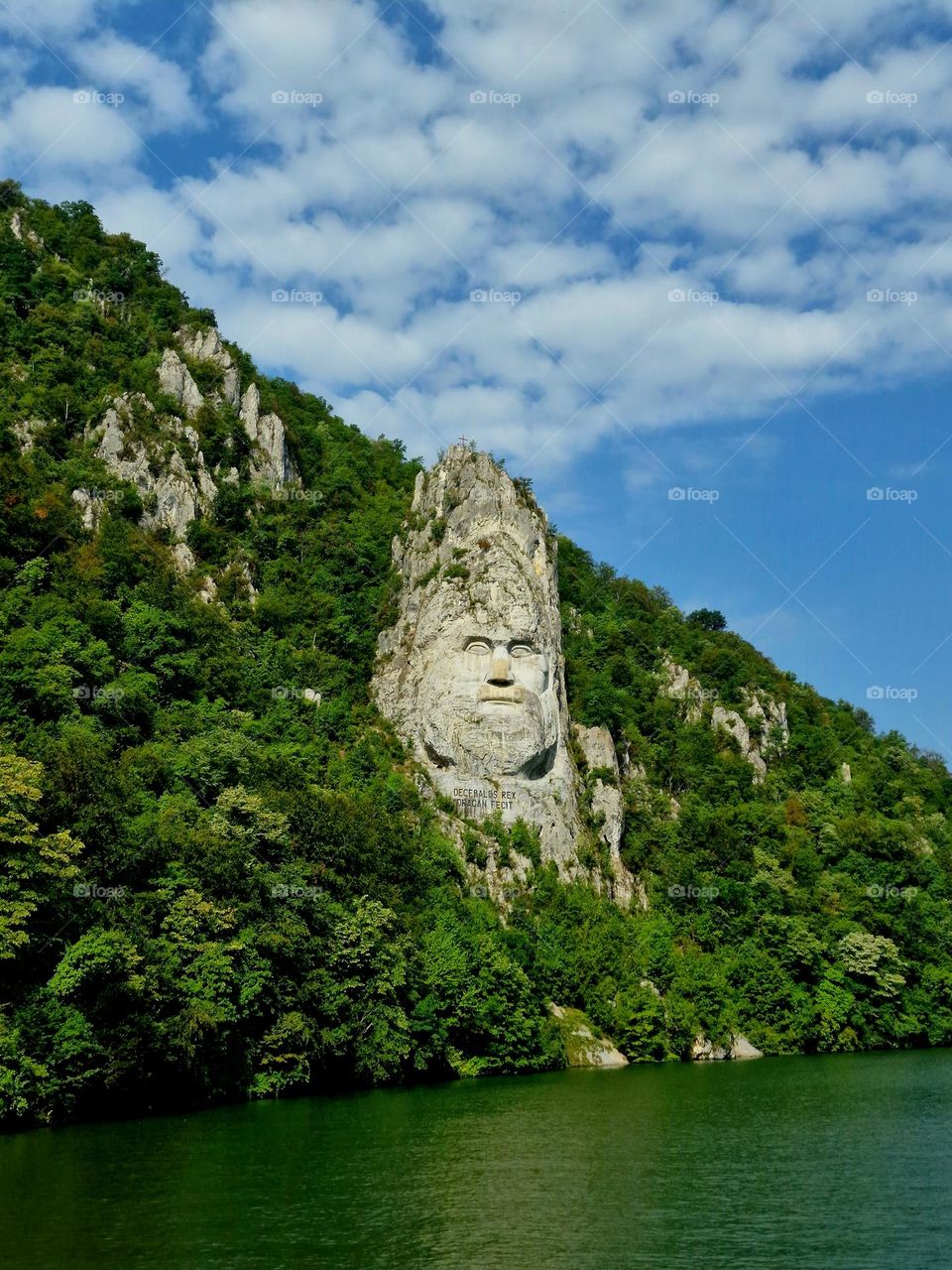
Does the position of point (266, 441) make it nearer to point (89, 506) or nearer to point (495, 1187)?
point (89, 506)

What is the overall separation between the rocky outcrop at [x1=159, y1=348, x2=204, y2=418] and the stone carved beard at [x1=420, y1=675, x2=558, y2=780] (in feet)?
102

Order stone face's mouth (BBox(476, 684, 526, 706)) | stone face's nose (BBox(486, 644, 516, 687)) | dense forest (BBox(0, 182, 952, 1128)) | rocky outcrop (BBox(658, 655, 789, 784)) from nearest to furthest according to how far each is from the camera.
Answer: dense forest (BBox(0, 182, 952, 1128)), stone face's mouth (BBox(476, 684, 526, 706)), stone face's nose (BBox(486, 644, 516, 687)), rocky outcrop (BBox(658, 655, 789, 784))

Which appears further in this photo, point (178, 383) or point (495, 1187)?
point (178, 383)

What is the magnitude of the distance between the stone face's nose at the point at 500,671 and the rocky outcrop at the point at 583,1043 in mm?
23424

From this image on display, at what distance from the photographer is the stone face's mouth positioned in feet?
253

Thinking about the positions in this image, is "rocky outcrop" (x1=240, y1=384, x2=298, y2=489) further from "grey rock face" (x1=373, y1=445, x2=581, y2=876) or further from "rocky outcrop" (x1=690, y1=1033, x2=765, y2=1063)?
"rocky outcrop" (x1=690, y1=1033, x2=765, y2=1063)

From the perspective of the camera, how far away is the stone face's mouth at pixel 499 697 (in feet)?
253

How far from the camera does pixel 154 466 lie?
270 ft

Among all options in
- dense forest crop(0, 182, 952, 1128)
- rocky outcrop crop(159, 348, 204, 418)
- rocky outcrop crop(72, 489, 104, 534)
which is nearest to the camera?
dense forest crop(0, 182, 952, 1128)

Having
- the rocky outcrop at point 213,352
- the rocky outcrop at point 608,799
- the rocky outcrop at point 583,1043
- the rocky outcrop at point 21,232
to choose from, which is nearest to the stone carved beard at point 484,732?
the rocky outcrop at point 608,799

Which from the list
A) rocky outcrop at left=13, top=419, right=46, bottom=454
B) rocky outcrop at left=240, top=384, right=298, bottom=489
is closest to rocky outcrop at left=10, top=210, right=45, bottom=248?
rocky outcrop at left=240, top=384, right=298, bottom=489

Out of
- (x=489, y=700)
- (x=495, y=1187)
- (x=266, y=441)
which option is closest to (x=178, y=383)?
(x=266, y=441)

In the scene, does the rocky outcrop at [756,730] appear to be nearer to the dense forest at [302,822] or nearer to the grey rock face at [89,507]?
the dense forest at [302,822]

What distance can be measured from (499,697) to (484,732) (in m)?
2.78
